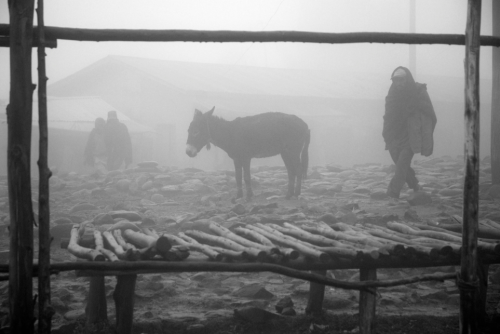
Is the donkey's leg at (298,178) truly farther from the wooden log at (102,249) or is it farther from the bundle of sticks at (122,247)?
the wooden log at (102,249)

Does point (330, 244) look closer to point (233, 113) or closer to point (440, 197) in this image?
point (440, 197)

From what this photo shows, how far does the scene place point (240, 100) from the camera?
21.4m

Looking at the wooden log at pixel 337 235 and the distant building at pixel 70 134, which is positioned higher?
the distant building at pixel 70 134

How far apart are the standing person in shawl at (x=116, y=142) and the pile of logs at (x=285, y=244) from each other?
36.1 ft

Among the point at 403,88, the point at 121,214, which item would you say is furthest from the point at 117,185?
the point at 403,88

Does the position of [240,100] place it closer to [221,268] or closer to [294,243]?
[294,243]

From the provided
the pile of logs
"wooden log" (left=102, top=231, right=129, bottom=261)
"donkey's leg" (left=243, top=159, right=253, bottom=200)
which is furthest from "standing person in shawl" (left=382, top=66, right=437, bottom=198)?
"wooden log" (left=102, top=231, right=129, bottom=261)

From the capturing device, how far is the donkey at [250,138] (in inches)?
388

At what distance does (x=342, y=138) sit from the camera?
22828 millimetres

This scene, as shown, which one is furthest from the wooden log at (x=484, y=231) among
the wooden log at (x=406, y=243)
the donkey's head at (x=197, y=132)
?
the donkey's head at (x=197, y=132)

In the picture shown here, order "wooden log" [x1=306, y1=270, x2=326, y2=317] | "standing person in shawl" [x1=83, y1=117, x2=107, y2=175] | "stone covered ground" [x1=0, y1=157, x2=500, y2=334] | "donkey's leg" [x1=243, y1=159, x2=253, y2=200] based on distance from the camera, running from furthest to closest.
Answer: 1. "standing person in shawl" [x1=83, y1=117, x2=107, y2=175]
2. "donkey's leg" [x1=243, y1=159, x2=253, y2=200]
3. "wooden log" [x1=306, y1=270, x2=326, y2=317]
4. "stone covered ground" [x1=0, y1=157, x2=500, y2=334]

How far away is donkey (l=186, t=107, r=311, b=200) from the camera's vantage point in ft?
32.3

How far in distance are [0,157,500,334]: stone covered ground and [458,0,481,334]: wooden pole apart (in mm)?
1248

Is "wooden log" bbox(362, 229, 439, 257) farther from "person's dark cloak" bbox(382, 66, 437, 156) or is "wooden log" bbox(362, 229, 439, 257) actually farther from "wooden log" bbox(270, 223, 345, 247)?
"person's dark cloak" bbox(382, 66, 437, 156)
